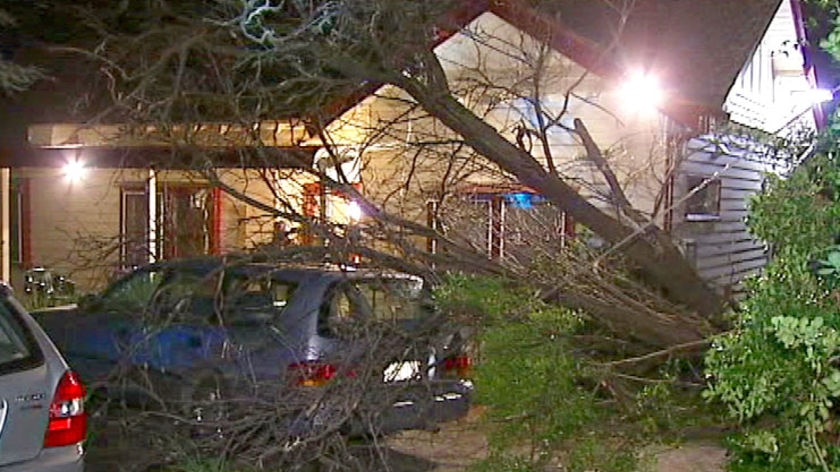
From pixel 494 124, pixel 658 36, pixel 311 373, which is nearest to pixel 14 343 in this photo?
pixel 311 373

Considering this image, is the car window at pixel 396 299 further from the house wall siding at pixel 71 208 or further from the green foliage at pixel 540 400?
the house wall siding at pixel 71 208

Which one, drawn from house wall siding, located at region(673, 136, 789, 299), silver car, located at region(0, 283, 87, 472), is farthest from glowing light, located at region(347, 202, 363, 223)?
house wall siding, located at region(673, 136, 789, 299)

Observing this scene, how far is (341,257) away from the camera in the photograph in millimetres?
7637

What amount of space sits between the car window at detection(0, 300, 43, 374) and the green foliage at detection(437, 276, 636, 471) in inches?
96.3

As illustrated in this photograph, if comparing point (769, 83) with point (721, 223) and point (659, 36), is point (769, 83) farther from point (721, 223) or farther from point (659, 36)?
point (659, 36)

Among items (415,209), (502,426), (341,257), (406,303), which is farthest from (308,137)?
(502,426)

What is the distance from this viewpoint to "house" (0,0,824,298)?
8.67 m

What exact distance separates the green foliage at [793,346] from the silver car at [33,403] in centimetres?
371

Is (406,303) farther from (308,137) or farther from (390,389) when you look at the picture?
(308,137)

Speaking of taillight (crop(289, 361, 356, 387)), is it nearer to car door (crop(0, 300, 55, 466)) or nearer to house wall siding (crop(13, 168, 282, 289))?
car door (crop(0, 300, 55, 466))

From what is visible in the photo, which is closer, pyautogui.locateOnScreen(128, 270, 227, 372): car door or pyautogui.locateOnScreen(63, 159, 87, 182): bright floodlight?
pyautogui.locateOnScreen(128, 270, 227, 372): car door

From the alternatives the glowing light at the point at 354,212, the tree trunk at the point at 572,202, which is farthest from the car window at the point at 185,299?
the tree trunk at the point at 572,202

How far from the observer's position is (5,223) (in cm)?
1530

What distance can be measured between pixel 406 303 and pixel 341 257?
0.79 meters
